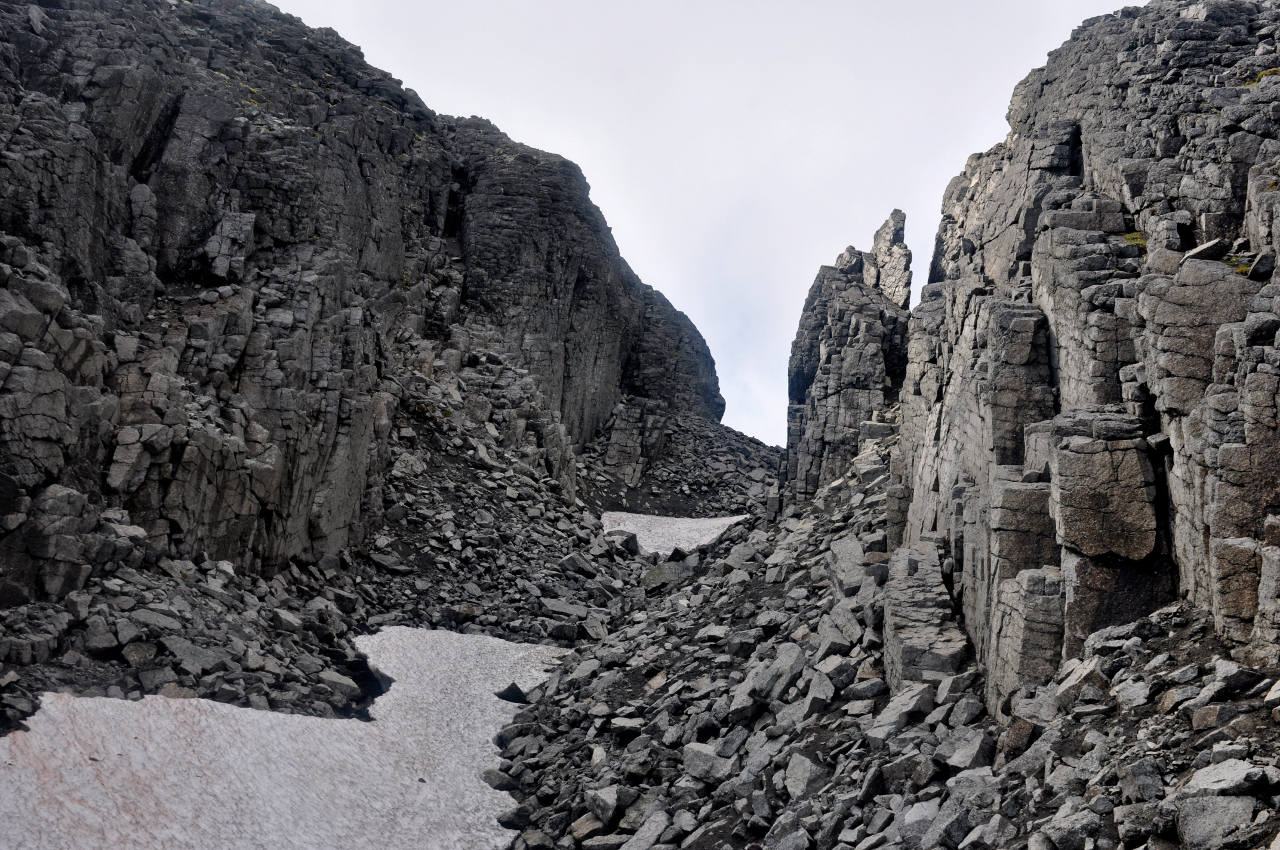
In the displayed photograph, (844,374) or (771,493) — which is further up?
(844,374)

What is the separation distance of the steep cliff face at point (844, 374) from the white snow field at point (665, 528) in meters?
12.6

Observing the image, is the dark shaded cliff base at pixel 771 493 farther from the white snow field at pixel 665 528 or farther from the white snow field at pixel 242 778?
the white snow field at pixel 665 528

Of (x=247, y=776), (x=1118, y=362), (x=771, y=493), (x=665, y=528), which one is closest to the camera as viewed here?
(x=1118, y=362)

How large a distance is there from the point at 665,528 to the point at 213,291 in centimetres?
2828

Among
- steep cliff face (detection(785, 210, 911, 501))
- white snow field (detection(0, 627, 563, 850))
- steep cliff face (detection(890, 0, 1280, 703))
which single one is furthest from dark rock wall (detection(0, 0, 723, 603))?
steep cliff face (detection(890, 0, 1280, 703))

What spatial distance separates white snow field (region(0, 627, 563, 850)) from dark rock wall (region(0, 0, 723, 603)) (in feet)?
14.9

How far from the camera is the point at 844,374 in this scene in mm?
34469

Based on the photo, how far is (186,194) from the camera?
30.9 m

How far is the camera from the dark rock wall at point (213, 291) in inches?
843

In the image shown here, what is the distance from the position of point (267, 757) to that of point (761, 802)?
31.2 ft

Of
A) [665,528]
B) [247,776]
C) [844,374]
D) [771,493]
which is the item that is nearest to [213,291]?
[247,776]

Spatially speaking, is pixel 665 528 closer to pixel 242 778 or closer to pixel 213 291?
pixel 213 291

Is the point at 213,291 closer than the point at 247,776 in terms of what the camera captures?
No

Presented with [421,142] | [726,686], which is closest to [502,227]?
[421,142]
